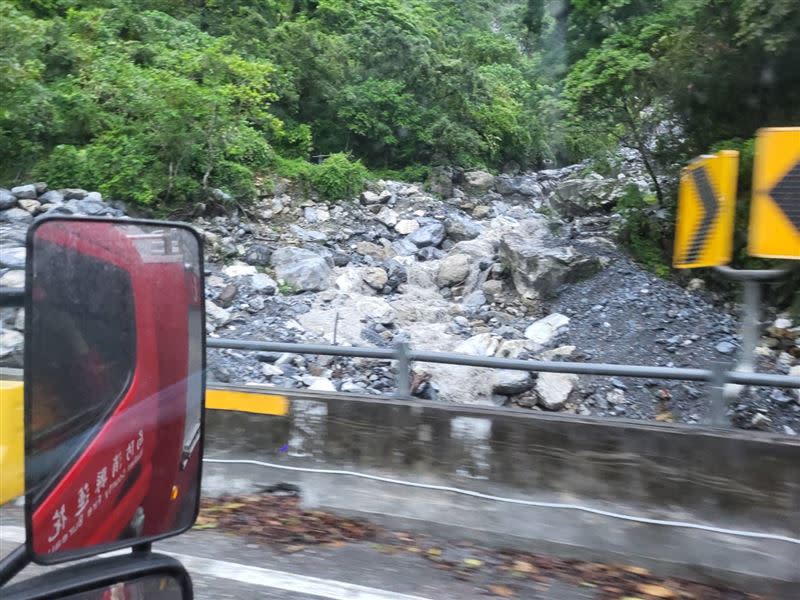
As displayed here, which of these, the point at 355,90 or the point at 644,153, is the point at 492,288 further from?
the point at 355,90

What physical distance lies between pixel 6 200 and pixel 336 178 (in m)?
9.67

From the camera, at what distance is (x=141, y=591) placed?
6.28 feet

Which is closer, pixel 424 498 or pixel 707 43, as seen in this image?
pixel 424 498

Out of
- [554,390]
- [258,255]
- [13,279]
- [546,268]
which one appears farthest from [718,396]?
[258,255]

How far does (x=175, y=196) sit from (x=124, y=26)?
7.69m

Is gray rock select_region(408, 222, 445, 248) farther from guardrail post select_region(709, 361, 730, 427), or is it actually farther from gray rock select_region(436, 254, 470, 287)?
guardrail post select_region(709, 361, 730, 427)

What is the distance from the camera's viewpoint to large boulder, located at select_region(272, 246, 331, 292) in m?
18.1

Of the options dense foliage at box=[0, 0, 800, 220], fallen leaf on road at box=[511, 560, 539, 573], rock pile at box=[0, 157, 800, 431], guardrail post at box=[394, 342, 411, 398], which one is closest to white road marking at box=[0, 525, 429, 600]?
fallen leaf on road at box=[511, 560, 539, 573]

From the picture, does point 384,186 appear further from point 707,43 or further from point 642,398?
point 642,398

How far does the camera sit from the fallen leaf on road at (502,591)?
14.9 ft

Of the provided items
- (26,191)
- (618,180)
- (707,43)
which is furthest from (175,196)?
(707,43)

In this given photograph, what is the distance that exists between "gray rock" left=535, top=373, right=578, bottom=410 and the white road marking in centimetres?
820

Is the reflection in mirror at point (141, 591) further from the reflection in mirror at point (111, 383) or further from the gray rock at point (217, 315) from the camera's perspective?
the gray rock at point (217, 315)

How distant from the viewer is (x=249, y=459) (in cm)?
639
